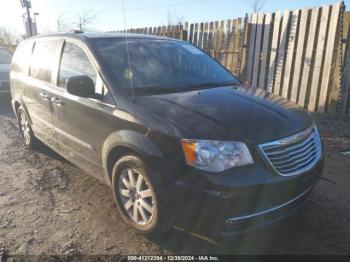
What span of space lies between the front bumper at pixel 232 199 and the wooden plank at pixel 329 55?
16.3 ft

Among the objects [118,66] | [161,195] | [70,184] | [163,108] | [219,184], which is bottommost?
[70,184]

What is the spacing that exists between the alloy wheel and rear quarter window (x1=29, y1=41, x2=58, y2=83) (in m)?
2.00

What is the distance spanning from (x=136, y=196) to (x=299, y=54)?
19.0 ft

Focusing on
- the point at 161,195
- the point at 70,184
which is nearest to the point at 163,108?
the point at 161,195

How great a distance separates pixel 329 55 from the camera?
6773 mm

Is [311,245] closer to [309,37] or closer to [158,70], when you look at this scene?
[158,70]

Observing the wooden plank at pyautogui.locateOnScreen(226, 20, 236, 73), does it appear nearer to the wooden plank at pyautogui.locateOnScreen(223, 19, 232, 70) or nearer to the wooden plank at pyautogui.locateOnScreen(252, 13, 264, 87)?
the wooden plank at pyautogui.locateOnScreen(223, 19, 232, 70)

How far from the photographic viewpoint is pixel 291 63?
24.7 feet

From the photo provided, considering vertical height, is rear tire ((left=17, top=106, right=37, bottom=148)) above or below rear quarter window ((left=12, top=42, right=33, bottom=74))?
below

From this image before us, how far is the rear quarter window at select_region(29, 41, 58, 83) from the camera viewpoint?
431 centimetres

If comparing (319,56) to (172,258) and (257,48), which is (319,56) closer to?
(257,48)

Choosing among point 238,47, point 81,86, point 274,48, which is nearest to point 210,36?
point 238,47

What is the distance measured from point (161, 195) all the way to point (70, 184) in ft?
6.69

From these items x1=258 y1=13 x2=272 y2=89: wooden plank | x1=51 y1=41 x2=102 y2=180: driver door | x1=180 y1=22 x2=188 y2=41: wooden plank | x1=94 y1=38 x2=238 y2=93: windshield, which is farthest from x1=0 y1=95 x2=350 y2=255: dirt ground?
x1=180 y1=22 x2=188 y2=41: wooden plank
